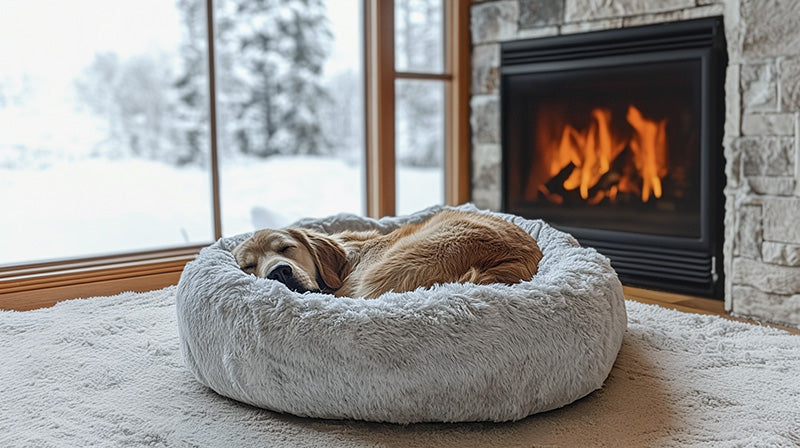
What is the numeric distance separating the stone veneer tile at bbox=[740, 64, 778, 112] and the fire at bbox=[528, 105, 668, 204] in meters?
0.47

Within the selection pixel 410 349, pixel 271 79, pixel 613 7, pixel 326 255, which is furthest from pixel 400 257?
pixel 271 79

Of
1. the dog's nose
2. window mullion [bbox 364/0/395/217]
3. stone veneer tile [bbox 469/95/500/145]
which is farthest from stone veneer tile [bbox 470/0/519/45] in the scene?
the dog's nose

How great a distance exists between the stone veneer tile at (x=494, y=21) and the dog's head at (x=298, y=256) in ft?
6.87

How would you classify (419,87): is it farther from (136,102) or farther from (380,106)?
(136,102)

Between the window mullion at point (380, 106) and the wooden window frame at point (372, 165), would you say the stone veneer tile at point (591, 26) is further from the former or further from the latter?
the window mullion at point (380, 106)

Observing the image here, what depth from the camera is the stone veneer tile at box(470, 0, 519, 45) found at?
13.2 ft

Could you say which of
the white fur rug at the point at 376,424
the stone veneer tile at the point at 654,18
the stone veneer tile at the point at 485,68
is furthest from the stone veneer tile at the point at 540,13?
the white fur rug at the point at 376,424

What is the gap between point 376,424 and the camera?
1800 millimetres

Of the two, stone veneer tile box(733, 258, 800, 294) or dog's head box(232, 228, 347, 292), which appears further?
stone veneer tile box(733, 258, 800, 294)

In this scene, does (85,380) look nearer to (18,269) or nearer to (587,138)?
(18,269)

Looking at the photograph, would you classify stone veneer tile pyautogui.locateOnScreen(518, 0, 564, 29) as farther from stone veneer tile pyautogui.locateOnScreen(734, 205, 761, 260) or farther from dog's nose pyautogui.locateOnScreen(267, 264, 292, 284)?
dog's nose pyautogui.locateOnScreen(267, 264, 292, 284)

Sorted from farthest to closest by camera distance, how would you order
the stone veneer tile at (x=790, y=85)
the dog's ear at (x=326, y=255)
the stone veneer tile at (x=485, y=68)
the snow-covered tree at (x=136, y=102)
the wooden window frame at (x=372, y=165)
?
the snow-covered tree at (x=136, y=102)
the stone veneer tile at (x=485, y=68)
the wooden window frame at (x=372, y=165)
the stone veneer tile at (x=790, y=85)
the dog's ear at (x=326, y=255)

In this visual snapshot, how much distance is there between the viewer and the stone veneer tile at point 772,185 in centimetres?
282

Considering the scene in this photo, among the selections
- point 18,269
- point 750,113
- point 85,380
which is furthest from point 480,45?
point 85,380
